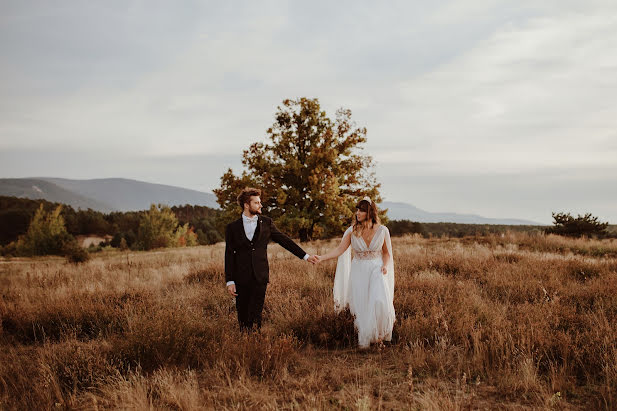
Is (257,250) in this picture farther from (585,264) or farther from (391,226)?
(391,226)

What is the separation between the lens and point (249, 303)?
219 inches

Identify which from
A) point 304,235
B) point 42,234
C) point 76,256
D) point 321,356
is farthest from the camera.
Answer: point 42,234

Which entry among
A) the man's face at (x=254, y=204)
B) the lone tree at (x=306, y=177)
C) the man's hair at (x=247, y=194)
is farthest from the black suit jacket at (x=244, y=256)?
the lone tree at (x=306, y=177)

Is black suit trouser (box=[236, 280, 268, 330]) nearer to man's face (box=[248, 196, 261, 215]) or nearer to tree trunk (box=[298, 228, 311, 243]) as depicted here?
man's face (box=[248, 196, 261, 215])

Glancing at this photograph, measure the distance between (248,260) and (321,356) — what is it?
1713 millimetres

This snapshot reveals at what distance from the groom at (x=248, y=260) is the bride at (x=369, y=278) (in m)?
1.35

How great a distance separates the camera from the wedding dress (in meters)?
5.51

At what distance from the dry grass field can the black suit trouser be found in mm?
306

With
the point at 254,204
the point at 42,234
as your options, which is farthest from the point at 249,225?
the point at 42,234

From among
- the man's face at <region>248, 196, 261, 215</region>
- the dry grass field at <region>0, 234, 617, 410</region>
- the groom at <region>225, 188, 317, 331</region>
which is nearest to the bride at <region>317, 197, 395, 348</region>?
the dry grass field at <region>0, 234, 617, 410</region>

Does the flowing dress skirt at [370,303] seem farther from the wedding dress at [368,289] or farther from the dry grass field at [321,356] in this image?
the dry grass field at [321,356]

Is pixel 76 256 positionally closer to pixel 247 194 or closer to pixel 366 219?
pixel 247 194

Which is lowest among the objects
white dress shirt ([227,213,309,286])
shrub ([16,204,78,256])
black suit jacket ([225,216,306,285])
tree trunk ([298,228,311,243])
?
shrub ([16,204,78,256])

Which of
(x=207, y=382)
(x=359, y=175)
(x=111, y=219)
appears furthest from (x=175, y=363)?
(x=111, y=219)
